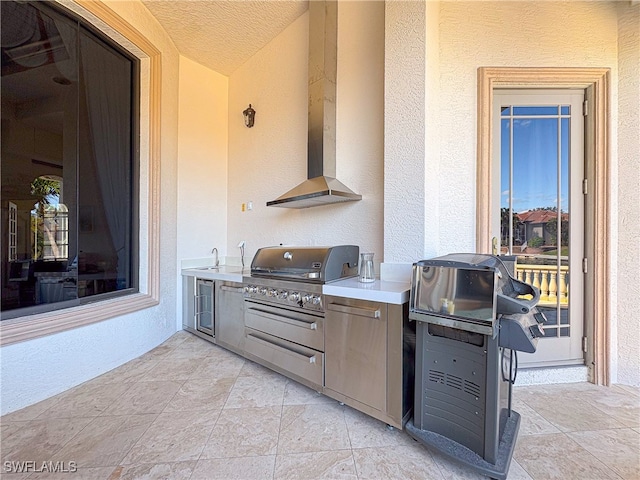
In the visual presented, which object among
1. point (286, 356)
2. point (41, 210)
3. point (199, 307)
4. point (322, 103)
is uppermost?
point (322, 103)

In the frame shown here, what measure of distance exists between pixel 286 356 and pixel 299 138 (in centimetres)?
230

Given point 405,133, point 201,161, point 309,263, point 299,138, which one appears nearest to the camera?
point 405,133

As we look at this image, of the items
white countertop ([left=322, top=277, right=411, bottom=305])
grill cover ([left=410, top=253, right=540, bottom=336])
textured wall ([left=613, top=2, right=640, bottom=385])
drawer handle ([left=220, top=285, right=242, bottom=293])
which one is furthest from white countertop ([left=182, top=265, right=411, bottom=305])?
textured wall ([left=613, top=2, right=640, bottom=385])

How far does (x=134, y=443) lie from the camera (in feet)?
5.32

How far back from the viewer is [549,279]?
2395mm

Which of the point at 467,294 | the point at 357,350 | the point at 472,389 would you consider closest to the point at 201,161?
the point at 357,350

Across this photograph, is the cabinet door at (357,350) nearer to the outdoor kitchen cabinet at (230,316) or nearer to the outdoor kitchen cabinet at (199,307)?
the outdoor kitchen cabinet at (230,316)

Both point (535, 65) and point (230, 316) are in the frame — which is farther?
point (230, 316)

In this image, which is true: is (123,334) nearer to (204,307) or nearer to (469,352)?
(204,307)

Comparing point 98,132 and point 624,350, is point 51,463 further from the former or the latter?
point 624,350

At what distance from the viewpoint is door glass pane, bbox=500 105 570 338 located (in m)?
2.38

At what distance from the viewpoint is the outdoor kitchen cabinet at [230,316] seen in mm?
2730

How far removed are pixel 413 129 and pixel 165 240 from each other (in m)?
2.87

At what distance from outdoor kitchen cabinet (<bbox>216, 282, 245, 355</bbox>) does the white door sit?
8.03 feet
